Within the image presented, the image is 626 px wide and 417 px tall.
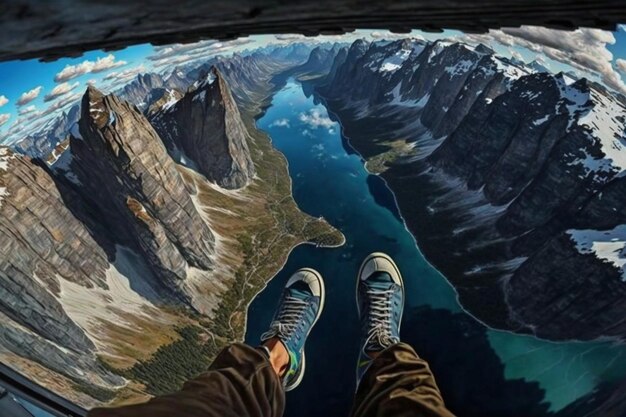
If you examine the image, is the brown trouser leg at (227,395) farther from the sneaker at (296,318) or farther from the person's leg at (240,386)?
the sneaker at (296,318)

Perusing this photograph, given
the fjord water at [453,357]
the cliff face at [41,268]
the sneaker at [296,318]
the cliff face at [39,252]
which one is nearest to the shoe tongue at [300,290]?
the sneaker at [296,318]

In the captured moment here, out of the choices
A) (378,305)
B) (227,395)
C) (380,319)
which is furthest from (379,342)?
(227,395)

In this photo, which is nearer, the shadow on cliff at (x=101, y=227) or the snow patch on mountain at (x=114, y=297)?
the snow patch on mountain at (x=114, y=297)

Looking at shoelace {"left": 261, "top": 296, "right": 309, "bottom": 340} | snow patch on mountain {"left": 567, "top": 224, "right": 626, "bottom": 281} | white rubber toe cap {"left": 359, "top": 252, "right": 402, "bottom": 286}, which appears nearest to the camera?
shoelace {"left": 261, "top": 296, "right": 309, "bottom": 340}

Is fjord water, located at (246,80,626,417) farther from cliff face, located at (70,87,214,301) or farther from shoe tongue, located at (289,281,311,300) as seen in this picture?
shoe tongue, located at (289,281,311,300)

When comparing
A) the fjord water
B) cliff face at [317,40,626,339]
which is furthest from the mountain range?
cliff face at [317,40,626,339]

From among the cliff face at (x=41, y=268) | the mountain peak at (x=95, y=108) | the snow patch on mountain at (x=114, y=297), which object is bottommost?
the snow patch on mountain at (x=114, y=297)

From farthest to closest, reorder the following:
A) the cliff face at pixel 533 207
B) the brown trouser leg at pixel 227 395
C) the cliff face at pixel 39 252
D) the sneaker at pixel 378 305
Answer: the cliff face at pixel 533 207, the cliff face at pixel 39 252, the sneaker at pixel 378 305, the brown trouser leg at pixel 227 395

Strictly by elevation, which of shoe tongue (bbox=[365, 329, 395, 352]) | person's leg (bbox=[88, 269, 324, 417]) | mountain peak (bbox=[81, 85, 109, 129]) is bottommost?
mountain peak (bbox=[81, 85, 109, 129])
